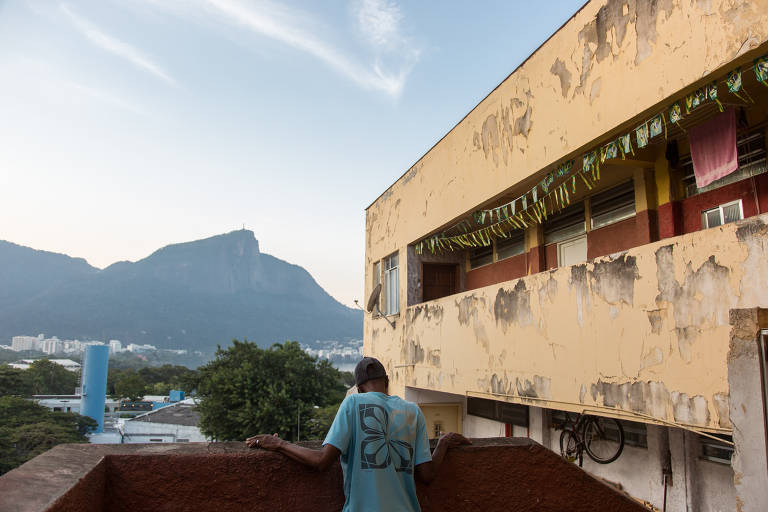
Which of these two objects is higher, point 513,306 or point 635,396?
point 513,306

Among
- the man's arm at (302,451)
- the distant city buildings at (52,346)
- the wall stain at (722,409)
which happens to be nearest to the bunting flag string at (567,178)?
the wall stain at (722,409)

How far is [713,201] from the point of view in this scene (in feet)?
21.3

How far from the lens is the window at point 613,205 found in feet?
25.7

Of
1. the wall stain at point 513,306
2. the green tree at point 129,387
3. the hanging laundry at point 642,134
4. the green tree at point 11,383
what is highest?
the hanging laundry at point 642,134

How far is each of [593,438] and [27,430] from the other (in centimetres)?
4329

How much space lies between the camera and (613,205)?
8.17 metres

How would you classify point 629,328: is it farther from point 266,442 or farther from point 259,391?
point 259,391

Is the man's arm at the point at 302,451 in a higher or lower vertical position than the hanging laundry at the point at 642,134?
lower

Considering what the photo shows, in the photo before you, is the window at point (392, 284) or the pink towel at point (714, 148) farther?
the window at point (392, 284)

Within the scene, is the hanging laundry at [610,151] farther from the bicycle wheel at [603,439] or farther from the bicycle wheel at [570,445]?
the bicycle wheel at [570,445]

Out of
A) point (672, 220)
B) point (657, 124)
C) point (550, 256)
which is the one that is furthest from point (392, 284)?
point (657, 124)

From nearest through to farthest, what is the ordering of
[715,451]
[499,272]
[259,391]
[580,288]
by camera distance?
[715,451], [580,288], [499,272], [259,391]

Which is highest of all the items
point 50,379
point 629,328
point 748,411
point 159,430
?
point 629,328

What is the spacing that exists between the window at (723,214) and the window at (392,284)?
759 centimetres
